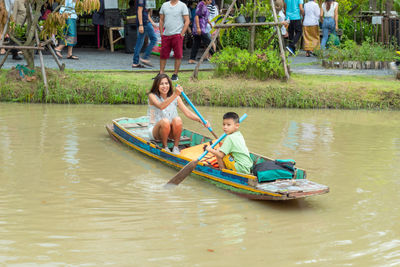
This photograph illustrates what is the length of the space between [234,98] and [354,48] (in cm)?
498

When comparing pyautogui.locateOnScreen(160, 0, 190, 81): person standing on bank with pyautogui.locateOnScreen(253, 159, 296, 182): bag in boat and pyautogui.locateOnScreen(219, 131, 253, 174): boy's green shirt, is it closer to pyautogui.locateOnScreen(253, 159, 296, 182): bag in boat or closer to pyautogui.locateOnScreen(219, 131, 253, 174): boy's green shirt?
pyautogui.locateOnScreen(219, 131, 253, 174): boy's green shirt

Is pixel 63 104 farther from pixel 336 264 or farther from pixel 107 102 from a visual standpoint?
pixel 336 264

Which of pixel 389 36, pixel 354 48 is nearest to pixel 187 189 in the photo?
pixel 354 48

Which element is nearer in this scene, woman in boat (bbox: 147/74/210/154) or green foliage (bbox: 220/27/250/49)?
woman in boat (bbox: 147/74/210/154)

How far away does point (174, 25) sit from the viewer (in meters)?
11.8

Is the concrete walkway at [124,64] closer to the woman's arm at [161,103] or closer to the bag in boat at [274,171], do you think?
the woman's arm at [161,103]

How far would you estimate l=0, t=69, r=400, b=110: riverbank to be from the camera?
38.3 feet

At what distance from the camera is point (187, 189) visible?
21.7 feet

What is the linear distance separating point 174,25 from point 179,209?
659 centimetres

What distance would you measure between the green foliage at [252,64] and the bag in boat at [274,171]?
6.15 meters

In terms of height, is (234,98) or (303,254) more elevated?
(234,98)

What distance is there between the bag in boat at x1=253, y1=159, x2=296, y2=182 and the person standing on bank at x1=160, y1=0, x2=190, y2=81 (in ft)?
19.9

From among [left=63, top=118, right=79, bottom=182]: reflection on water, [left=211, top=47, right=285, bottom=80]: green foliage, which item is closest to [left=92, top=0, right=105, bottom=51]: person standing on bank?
[left=211, top=47, right=285, bottom=80]: green foliage

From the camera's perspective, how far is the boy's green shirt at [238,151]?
20.9 feet
